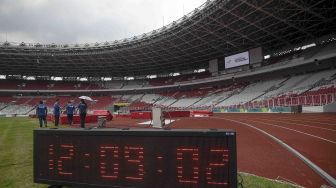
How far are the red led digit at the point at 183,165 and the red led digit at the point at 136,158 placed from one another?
0.58m

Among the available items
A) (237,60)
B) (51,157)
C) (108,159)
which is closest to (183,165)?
(108,159)

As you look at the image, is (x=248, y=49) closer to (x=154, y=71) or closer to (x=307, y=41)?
(x=307, y=41)

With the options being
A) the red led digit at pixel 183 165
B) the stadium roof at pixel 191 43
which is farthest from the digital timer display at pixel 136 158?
the stadium roof at pixel 191 43

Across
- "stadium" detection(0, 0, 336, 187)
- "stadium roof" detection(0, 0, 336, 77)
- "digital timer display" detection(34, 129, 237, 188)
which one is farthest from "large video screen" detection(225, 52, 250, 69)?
"digital timer display" detection(34, 129, 237, 188)

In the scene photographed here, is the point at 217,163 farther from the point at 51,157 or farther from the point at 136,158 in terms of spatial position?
the point at 51,157

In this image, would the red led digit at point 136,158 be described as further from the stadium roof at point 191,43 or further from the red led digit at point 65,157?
the stadium roof at point 191,43

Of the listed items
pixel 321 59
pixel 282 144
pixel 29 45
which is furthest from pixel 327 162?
pixel 29 45

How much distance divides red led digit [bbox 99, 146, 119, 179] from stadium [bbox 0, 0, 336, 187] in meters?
0.03

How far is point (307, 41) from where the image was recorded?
142 feet

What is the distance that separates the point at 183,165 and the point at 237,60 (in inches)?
1822

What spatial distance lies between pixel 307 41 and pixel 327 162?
134 ft

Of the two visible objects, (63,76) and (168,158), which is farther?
(63,76)

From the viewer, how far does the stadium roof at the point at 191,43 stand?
3425 centimetres

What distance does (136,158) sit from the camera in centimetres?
446
